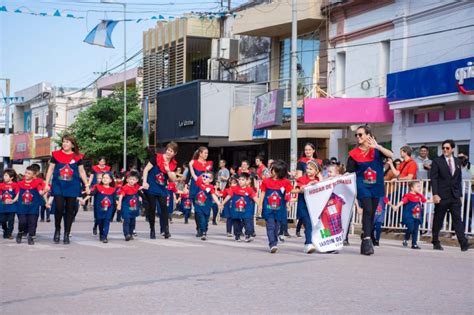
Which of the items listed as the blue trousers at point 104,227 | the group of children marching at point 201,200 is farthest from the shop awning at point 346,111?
the blue trousers at point 104,227

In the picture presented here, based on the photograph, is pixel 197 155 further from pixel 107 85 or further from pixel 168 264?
pixel 107 85

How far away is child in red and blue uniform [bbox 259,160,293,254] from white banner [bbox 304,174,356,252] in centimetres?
75

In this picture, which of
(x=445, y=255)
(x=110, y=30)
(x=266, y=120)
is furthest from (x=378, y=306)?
(x=110, y=30)

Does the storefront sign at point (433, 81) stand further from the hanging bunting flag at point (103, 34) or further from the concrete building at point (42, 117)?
the concrete building at point (42, 117)

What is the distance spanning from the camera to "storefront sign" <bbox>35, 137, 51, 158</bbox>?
65250 mm

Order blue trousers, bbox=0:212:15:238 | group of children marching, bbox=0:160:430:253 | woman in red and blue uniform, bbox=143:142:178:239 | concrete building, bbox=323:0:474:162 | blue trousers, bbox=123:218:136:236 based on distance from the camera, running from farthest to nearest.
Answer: concrete building, bbox=323:0:474:162 → woman in red and blue uniform, bbox=143:142:178:239 → blue trousers, bbox=0:212:15:238 → blue trousers, bbox=123:218:136:236 → group of children marching, bbox=0:160:430:253

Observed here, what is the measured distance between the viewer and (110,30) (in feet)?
125

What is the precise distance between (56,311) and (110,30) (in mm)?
30518

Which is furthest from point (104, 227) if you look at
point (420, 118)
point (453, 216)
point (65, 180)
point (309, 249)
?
point (420, 118)

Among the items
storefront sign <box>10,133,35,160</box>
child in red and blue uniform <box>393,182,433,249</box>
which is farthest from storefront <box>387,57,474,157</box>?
storefront sign <box>10,133,35,160</box>

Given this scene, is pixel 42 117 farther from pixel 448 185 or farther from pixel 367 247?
pixel 367 247

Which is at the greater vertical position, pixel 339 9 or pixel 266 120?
pixel 339 9

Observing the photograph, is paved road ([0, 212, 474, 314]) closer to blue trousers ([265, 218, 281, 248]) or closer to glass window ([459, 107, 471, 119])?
blue trousers ([265, 218, 281, 248])

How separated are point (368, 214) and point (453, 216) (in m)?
2.54
